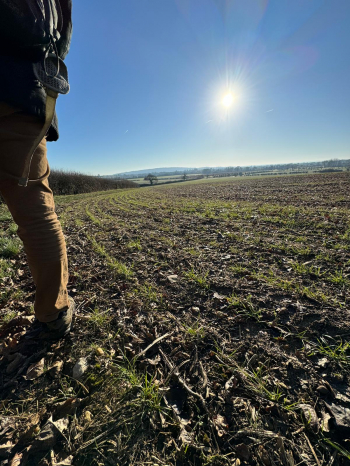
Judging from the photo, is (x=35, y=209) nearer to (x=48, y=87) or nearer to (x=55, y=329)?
(x=48, y=87)

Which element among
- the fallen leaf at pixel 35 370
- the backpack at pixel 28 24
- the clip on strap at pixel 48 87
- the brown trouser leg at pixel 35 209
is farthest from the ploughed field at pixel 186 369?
the backpack at pixel 28 24

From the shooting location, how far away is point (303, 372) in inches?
61.1

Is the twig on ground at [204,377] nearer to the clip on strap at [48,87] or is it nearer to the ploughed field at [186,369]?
the ploughed field at [186,369]

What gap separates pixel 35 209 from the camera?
1577mm

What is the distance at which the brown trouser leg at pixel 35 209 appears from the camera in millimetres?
1397

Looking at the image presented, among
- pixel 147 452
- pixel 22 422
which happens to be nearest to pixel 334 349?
pixel 147 452

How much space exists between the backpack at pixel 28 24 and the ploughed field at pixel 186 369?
2.29m

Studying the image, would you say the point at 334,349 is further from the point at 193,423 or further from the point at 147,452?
the point at 147,452

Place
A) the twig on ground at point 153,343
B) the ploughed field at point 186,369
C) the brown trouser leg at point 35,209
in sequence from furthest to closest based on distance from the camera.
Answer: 1. the twig on ground at point 153,343
2. the brown trouser leg at point 35,209
3. the ploughed field at point 186,369

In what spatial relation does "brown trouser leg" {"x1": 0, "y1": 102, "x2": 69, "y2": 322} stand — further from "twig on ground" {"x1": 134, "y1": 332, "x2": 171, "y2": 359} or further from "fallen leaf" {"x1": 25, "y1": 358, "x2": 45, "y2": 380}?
"twig on ground" {"x1": 134, "y1": 332, "x2": 171, "y2": 359}

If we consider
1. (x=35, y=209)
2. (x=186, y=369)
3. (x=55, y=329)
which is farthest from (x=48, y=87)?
(x=186, y=369)

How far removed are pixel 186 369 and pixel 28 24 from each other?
259cm

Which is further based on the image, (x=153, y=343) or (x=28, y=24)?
(x=153, y=343)

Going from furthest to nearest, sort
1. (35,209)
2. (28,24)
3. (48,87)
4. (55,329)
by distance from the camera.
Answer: (55,329) < (35,209) < (48,87) < (28,24)
